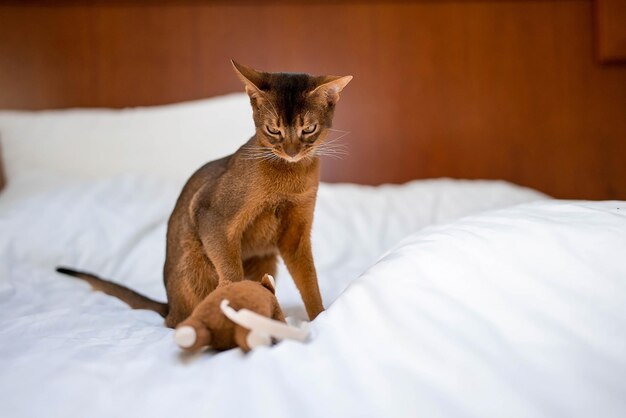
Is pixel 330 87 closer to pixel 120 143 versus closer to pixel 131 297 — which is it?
pixel 131 297

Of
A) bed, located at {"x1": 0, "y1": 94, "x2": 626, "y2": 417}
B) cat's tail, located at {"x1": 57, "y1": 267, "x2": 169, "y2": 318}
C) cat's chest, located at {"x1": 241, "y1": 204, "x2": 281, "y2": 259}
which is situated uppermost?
cat's chest, located at {"x1": 241, "y1": 204, "x2": 281, "y2": 259}

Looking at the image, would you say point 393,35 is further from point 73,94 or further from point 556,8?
point 73,94

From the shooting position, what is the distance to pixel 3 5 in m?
2.12

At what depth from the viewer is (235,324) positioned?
708 millimetres

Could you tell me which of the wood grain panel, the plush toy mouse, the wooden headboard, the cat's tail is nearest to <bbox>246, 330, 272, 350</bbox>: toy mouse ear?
the plush toy mouse

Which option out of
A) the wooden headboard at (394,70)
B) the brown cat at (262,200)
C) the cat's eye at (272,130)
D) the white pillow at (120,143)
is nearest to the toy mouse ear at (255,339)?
the brown cat at (262,200)

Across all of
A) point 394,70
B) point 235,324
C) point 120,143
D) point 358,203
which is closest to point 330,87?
point 235,324

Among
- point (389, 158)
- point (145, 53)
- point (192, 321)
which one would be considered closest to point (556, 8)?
point (389, 158)

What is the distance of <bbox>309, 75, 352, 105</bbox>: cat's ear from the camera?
100 centimetres

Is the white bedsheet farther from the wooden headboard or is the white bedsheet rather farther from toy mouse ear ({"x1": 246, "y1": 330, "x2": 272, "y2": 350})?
the wooden headboard

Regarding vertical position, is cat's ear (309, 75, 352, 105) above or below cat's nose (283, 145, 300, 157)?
above

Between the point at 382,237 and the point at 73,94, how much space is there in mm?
1348

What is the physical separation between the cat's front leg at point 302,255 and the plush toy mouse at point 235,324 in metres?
0.31

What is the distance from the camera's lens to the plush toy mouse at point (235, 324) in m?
0.68
